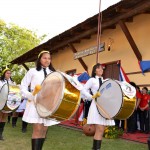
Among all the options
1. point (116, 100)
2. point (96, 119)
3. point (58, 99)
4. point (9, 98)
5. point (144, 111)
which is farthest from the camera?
point (144, 111)

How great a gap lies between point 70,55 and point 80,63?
154cm

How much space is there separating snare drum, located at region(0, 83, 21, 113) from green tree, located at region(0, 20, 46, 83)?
70.4 ft

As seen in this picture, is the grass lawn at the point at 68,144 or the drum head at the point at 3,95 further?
the drum head at the point at 3,95

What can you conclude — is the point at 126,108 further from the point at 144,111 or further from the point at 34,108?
the point at 144,111

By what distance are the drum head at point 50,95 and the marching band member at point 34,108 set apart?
0.20 meters

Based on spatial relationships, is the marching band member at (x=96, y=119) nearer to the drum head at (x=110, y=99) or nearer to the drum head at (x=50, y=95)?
the drum head at (x=110, y=99)

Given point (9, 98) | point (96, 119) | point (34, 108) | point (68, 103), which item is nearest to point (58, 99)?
point (68, 103)

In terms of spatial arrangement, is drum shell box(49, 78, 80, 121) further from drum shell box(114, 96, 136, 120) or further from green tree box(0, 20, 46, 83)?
green tree box(0, 20, 46, 83)

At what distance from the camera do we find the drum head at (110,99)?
4777 millimetres

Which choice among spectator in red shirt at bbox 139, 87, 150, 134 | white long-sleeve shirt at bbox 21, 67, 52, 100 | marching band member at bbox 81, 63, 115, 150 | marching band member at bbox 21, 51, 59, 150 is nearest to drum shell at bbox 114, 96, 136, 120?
marching band member at bbox 81, 63, 115, 150

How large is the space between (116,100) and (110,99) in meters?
0.11

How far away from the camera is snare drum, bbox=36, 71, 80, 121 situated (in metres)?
3.61

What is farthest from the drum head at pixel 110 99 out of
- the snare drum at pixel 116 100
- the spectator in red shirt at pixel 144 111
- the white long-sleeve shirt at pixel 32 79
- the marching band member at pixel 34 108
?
the spectator in red shirt at pixel 144 111

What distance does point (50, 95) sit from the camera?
384 cm
